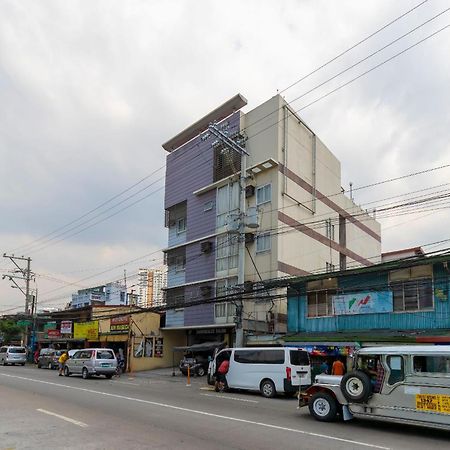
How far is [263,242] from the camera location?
104 feet

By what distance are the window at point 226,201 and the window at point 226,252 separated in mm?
1123

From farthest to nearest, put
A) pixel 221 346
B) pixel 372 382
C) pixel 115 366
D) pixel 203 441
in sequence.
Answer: pixel 221 346 < pixel 115 366 < pixel 372 382 < pixel 203 441

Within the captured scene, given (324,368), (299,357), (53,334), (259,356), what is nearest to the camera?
(299,357)

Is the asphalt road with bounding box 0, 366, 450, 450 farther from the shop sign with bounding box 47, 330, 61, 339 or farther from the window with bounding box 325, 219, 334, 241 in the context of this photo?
the shop sign with bounding box 47, 330, 61, 339

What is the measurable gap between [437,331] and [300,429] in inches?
474

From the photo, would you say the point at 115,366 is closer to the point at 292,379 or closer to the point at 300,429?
the point at 292,379

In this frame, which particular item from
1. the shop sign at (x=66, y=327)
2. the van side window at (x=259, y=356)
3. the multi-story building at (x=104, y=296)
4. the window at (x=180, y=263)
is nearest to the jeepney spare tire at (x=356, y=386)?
the van side window at (x=259, y=356)

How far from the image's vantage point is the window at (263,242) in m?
31.3

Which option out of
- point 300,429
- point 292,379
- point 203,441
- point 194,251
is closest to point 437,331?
point 292,379

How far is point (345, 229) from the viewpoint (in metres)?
41.0

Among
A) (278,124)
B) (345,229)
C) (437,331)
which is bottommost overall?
(437,331)

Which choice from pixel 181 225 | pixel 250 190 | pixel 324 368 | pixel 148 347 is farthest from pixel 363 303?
pixel 148 347

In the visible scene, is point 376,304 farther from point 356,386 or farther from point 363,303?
point 356,386

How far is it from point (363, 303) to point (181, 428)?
15.1m
